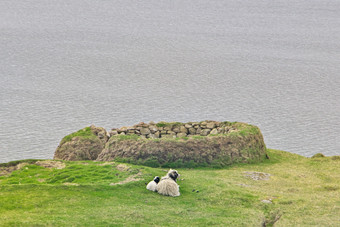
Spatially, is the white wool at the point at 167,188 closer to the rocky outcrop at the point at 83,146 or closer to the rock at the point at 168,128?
the rocky outcrop at the point at 83,146

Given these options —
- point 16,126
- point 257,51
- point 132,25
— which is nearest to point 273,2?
point 132,25

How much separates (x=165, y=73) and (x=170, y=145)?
5414 cm

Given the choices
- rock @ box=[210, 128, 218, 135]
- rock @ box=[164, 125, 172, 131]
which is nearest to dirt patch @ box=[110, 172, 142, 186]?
rock @ box=[164, 125, 172, 131]

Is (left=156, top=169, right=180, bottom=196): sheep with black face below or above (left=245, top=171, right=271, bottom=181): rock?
above

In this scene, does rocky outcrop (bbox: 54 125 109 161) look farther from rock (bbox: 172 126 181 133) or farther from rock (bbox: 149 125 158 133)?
rock (bbox: 172 126 181 133)

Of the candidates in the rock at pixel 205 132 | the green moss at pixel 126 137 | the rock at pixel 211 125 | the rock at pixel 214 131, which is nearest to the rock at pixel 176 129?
the rock at pixel 205 132

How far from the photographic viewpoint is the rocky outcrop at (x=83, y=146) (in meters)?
34.8

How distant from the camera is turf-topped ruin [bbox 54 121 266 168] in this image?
3303 cm

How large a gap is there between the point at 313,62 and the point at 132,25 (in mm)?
49052

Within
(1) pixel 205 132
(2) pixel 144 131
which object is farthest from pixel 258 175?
(2) pixel 144 131

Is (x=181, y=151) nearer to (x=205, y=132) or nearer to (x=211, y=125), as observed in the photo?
(x=205, y=132)

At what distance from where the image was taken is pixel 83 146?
116 ft

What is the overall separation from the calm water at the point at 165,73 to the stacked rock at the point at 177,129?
17.6 meters

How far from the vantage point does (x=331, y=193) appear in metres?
26.5
